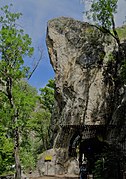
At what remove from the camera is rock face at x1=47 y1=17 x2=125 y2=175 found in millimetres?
24188

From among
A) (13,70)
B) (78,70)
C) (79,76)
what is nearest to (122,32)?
(78,70)

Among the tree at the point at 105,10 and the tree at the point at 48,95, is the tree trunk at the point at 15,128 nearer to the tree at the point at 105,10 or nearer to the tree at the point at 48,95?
the tree at the point at 105,10

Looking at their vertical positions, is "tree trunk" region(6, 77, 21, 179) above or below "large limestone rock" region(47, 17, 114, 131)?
below

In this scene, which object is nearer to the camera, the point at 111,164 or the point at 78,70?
the point at 111,164

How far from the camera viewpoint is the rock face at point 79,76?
24.2m

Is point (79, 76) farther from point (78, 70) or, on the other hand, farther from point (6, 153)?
point (6, 153)

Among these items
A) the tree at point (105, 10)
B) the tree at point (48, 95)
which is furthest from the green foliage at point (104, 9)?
the tree at point (48, 95)

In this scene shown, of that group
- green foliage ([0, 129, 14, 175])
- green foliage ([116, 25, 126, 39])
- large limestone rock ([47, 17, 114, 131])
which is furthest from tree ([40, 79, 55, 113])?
green foliage ([0, 129, 14, 175])

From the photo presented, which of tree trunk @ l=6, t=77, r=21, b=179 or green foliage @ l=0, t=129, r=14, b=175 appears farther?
green foliage @ l=0, t=129, r=14, b=175

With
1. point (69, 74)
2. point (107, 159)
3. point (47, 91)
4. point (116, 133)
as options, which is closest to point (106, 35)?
point (69, 74)

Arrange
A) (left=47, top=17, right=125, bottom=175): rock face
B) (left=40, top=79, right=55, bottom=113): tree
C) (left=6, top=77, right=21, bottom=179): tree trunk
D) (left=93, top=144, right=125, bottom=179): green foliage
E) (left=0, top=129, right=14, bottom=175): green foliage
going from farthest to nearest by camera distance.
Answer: (left=40, top=79, right=55, bottom=113): tree
(left=47, top=17, right=125, bottom=175): rock face
(left=0, top=129, right=14, bottom=175): green foliage
(left=6, top=77, right=21, bottom=179): tree trunk
(left=93, top=144, right=125, bottom=179): green foliage

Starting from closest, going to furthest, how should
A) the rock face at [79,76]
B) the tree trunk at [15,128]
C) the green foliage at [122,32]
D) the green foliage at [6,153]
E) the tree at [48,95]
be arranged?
1. the tree trunk at [15,128]
2. the green foliage at [6,153]
3. the rock face at [79,76]
4. the green foliage at [122,32]
5. the tree at [48,95]

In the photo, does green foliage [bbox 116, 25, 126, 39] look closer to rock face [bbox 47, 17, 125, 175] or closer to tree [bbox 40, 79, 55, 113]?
rock face [bbox 47, 17, 125, 175]

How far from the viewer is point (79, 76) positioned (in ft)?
82.9
